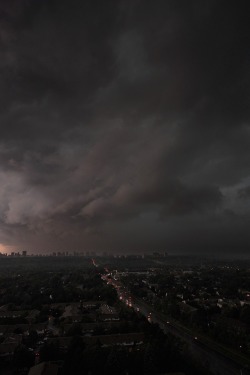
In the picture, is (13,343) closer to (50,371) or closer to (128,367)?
(50,371)

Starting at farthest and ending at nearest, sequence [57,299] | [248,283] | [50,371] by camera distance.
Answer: [248,283]
[57,299]
[50,371]

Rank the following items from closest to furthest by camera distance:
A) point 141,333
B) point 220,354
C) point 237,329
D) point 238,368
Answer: point 238,368
point 220,354
point 141,333
point 237,329

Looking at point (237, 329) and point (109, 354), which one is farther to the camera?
point (237, 329)

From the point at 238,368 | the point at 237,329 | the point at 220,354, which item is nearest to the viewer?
the point at 238,368

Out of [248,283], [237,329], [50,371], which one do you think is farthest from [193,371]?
[248,283]

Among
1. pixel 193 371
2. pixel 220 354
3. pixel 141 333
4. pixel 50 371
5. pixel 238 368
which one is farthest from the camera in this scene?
pixel 141 333

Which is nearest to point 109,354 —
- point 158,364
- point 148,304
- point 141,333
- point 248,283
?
point 158,364

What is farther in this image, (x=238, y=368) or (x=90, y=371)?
(x=238, y=368)

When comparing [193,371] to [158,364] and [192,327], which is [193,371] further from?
[192,327]

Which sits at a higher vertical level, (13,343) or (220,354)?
(13,343)
